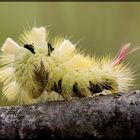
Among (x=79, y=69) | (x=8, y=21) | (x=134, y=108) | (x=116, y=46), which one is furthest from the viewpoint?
(x=116, y=46)

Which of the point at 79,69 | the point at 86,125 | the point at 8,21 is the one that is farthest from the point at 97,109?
the point at 8,21

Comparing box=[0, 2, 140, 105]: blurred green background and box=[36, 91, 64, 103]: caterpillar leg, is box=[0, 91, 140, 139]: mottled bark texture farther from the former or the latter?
box=[0, 2, 140, 105]: blurred green background

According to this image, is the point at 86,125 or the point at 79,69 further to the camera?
the point at 79,69

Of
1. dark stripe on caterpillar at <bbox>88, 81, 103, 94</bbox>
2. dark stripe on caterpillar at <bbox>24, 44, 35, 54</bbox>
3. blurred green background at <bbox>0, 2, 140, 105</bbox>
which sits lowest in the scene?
dark stripe on caterpillar at <bbox>88, 81, 103, 94</bbox>

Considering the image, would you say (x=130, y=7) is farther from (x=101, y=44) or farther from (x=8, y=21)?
(x=8, y=21)

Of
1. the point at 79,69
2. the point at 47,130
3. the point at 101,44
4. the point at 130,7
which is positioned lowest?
the point at 47,130

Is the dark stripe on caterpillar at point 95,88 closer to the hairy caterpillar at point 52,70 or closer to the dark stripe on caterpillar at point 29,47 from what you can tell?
the hairy caterpillar at point 52,70

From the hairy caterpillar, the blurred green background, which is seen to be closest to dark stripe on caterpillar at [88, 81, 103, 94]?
the hairy caterpillar
